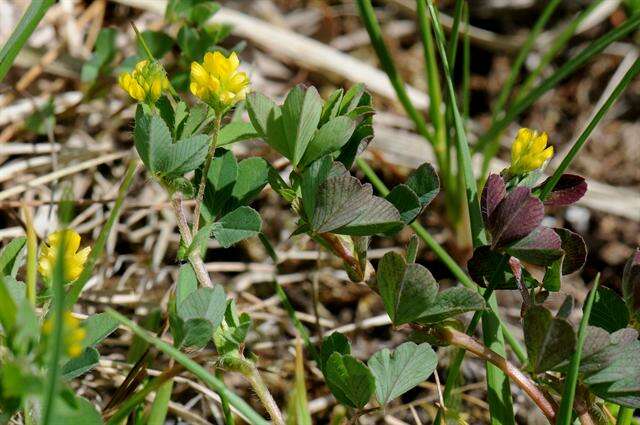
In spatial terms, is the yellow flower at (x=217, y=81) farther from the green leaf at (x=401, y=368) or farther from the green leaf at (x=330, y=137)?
the green leaf at (x=401, y=368)

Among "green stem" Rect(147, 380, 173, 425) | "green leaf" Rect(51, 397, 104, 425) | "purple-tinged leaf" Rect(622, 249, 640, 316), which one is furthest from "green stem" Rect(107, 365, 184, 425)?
"purple-tinged leaf" Rect(622, 249, 640, 316)

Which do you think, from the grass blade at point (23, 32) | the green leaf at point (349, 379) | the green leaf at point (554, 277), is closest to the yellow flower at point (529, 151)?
the green leaf at point (554, 277)

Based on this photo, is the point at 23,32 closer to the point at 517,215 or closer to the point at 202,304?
the point at 202,304

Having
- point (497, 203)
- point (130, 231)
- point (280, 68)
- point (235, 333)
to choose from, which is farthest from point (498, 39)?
point (235, 333)

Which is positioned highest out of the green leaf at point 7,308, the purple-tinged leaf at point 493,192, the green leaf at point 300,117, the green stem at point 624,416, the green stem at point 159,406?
the green leaf at point 300,117

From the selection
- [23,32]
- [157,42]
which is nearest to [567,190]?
[23,32]

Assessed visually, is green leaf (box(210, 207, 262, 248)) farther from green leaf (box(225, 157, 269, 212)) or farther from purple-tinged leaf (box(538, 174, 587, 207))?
purple-tinged leaf (box(538, 174, 587, 207))
